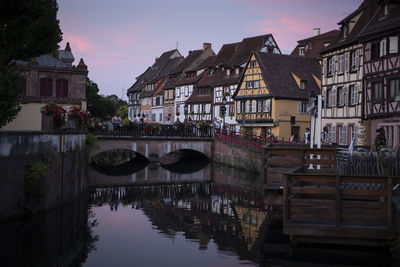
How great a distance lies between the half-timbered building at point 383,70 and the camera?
87.3 ft

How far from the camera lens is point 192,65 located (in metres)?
67.8

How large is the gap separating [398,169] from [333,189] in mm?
2816

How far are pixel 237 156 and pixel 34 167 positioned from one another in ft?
74.6

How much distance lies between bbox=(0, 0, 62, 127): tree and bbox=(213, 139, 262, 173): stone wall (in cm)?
1938

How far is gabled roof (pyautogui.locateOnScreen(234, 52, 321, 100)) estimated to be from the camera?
Result: 45.7m

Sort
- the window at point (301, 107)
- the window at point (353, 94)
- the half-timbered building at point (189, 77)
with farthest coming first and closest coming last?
1. the half-timbered building at point (189, 77)
2. the window at point (301, 107)
3. the window at point (353, 94)

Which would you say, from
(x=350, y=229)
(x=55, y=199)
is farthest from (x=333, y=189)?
(x=55, y=199)

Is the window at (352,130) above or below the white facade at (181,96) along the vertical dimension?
below

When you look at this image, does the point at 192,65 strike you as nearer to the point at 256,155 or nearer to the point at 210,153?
the point at 210,153

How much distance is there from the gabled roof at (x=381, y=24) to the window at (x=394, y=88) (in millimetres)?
2575

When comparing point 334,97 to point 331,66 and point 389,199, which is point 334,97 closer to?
point 331,66

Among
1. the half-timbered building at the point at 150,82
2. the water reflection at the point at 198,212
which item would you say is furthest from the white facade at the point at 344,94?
the half-timbered building at the point at 150,82

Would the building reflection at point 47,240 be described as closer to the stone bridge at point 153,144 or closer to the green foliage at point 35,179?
the green foliage at point 35,179

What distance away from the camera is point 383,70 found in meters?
28.0
